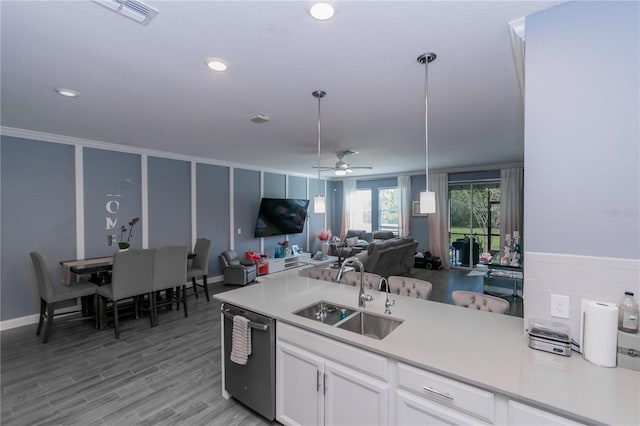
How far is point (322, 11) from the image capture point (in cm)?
146

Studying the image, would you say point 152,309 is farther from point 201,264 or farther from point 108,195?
point 108,195

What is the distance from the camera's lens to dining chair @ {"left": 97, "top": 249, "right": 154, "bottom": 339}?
337cm

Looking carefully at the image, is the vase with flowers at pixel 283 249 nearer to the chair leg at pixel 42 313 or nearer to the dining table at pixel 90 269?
the dining table at pixel 90 269

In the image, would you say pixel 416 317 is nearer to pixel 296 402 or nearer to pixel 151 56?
pixel 296 402

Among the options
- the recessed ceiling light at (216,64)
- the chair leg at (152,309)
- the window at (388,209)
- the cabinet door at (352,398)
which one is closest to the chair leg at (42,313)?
the chair leg at (152,309)

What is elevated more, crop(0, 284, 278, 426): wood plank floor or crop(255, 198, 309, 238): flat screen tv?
crop(255, 198, 309, 238): flat screen tv

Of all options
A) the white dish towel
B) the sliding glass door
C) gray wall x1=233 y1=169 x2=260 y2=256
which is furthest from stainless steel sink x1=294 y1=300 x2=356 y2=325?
the sliding glass door

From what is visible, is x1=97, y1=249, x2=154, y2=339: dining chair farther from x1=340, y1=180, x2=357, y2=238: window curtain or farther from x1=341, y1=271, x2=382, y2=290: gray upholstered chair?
x1=340, y1=180, x2=357, y2=238: window curtain

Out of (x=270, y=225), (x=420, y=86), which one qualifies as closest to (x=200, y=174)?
(x=270, y=225)

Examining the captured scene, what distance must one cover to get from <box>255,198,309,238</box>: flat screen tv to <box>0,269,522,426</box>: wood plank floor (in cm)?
304

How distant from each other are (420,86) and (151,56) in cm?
210

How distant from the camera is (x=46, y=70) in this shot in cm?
212

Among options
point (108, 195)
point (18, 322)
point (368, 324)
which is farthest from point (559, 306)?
point (18, 322)

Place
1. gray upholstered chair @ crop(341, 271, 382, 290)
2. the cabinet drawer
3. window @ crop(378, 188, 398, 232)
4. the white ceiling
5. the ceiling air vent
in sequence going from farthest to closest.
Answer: window @ crop(378, 188, 398, 232) → gray upholstered chair @ crop(341, 271, 382, 290) → the white ceiling → the ceiling air vent → the cabinet drawer
